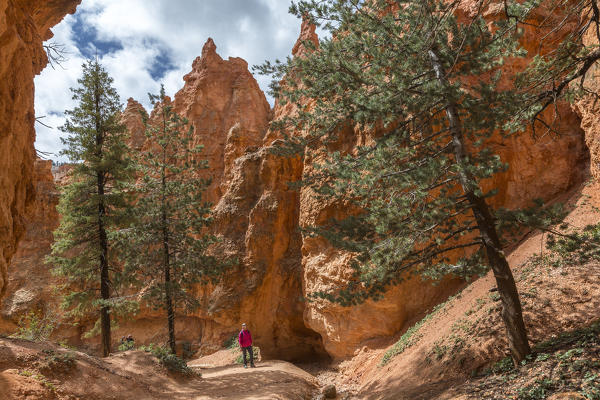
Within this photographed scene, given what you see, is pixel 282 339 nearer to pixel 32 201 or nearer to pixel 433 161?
pixel 32 201

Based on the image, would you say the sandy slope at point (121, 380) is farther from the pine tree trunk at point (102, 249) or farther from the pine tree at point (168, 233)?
the pine tree at point (168, 233)

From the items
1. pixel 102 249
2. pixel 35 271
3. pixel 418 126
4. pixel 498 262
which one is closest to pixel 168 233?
pixel 102 249

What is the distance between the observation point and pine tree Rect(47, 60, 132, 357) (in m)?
13.6

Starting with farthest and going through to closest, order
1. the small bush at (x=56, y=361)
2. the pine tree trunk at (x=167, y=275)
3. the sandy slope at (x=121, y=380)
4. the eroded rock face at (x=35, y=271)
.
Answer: the eroded rock face at (x=35, y=271) < the pine tree trunk at (x=167, y=275) < the small bush at (x=56, y=361) < the sandy slope at (x=121, y=380)

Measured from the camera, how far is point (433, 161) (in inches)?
250

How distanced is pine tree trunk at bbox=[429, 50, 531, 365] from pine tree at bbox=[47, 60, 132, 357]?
12.9 meters

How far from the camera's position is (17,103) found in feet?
26.8

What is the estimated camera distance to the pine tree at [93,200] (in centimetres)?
1362

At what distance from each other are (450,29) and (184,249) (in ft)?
41.5

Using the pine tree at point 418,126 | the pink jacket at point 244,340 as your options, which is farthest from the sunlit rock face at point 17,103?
the pink jacket at point 244,340

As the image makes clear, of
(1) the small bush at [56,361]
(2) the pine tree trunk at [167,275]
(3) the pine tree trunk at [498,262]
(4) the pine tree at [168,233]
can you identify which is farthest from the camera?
(4) the pine tree at [168,233]

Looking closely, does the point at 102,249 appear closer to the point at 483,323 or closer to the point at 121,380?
the point at 121,380

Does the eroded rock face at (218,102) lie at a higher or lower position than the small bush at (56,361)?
higher

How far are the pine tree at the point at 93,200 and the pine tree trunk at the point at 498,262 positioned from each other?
12895mm
